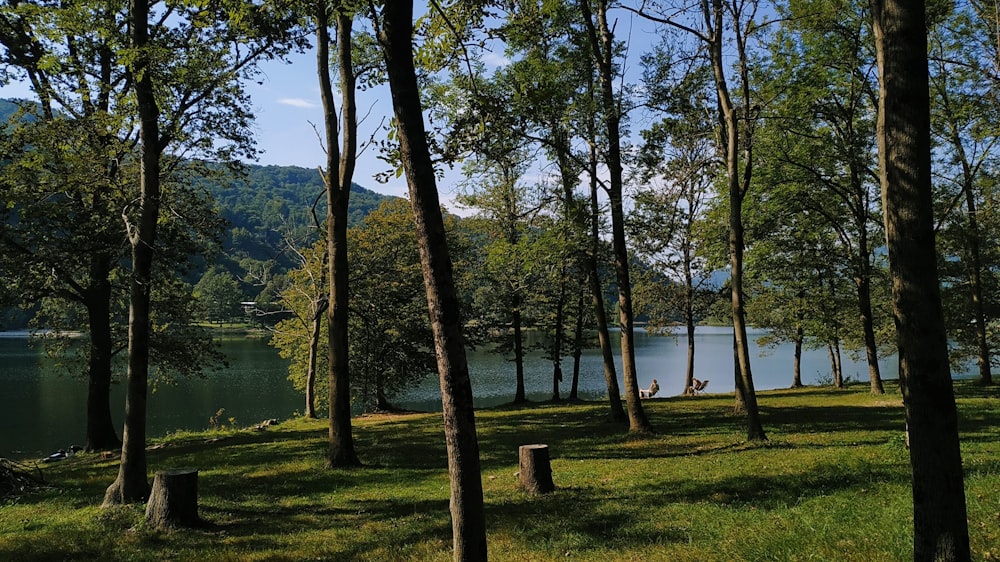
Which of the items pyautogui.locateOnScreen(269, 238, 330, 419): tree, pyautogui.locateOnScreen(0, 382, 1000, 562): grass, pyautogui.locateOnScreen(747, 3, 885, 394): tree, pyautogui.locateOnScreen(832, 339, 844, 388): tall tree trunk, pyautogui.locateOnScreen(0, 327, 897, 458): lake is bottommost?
pyautogui.locateOnScreen(0, 327, 897, 458): lake

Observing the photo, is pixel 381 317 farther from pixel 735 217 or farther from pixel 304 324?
pixel 735 217

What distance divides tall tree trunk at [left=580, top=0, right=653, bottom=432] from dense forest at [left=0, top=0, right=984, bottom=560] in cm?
6

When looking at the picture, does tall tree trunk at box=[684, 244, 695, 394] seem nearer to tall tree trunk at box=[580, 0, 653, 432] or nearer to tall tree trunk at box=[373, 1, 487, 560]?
tall tree trunk at box=[580, 0, 653, 432]

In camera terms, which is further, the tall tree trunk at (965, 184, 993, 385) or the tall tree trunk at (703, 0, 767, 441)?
the tall tree trunk at (965, 184, 993, 385)

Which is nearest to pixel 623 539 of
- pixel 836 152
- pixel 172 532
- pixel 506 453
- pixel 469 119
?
pixel 469 119

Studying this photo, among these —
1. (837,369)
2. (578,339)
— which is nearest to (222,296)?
(578,339)

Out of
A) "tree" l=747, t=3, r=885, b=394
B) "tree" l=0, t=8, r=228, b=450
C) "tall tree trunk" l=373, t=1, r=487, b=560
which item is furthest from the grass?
"tree" l=747, t=3, r=885, b=394

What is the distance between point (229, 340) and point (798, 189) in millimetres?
86934

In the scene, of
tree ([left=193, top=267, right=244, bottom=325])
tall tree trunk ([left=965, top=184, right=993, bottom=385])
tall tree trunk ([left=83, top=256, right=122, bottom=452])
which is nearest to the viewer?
tall tree trunk ([left=83, top=256, right=122, bottom=452])

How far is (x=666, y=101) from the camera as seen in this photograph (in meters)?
12.6

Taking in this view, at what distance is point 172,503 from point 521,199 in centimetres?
2202

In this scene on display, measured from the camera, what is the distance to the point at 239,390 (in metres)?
39.7

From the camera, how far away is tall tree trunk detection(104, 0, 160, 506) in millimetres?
7875

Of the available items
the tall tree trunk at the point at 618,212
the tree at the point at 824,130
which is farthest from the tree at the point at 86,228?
the tree at the point at 824,130
